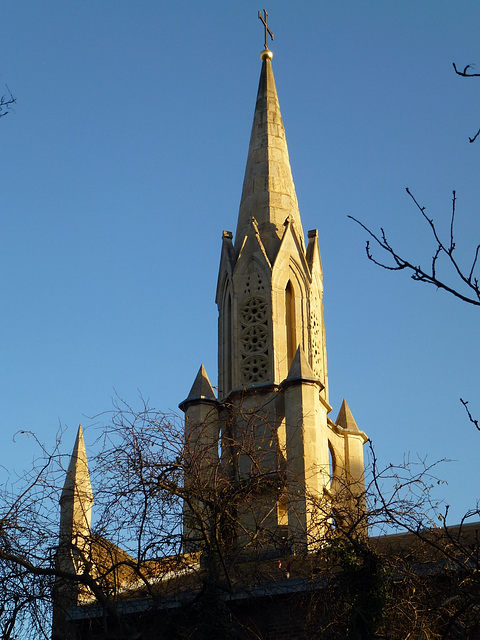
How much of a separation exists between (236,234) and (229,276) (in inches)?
65.0

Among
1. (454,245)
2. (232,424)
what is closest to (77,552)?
(232,424)

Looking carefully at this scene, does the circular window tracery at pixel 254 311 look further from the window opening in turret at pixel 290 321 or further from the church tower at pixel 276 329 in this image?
the window opening in turret at pixel 290 321

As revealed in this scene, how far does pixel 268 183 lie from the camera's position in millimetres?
31078

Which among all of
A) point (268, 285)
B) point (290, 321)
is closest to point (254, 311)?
point (268, 285)

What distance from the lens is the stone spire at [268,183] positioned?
99.3 ft

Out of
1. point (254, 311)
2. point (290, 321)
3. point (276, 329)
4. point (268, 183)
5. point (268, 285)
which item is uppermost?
point (268, 183)

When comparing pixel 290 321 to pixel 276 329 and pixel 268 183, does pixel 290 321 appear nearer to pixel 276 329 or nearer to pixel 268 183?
pixel 276 329

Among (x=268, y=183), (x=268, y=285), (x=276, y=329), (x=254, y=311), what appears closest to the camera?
(x=276, y=329)

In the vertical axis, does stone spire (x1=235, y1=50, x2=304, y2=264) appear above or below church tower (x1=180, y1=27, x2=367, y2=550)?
above

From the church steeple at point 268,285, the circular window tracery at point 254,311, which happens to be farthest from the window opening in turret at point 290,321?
the circular window tracery at point 254,311

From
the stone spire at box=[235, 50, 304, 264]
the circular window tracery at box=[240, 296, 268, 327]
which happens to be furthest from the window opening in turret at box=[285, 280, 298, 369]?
the stone spire at box=[235, 50, 304, 264]

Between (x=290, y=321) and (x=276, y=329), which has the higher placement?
(x=290, y=321)

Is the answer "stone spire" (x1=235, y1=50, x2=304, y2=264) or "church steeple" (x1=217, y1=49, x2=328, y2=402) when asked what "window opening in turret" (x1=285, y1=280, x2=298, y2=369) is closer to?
"church steeple" (x1=217, y1=49, x2=328, y2=402)

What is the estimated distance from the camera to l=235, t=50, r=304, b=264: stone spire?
3028 cm
